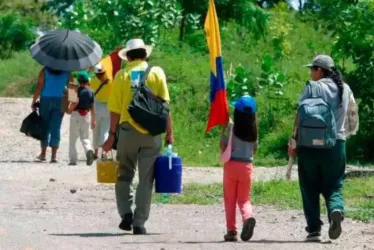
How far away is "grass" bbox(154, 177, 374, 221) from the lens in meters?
14.5

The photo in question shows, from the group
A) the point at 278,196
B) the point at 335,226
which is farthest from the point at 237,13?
the point at 335,226

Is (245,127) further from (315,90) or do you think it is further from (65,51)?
(65,51)

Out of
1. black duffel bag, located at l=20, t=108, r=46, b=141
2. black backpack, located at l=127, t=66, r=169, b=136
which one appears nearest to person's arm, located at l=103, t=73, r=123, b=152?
black backpack, located at l=127, t=66, r=169, b=136

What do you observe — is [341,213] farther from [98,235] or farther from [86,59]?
[86,59]

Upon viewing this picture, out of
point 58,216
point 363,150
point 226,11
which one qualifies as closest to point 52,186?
point 58,216

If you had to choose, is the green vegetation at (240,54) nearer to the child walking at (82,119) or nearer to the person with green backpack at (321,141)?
the child walking at (82,119)

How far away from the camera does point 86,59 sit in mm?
21453

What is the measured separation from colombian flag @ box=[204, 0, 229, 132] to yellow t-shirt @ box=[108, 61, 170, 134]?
61 centimetres

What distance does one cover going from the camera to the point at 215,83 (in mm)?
12680

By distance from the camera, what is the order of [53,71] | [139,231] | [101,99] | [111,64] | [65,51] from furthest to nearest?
[65,51], [53,71], [111,64], [101,99], [139,231]

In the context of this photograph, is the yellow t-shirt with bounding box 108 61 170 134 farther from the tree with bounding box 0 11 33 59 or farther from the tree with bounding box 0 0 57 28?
the tree with bounding box 0 0 57 28

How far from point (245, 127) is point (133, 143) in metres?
1.11

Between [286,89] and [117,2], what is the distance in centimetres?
661

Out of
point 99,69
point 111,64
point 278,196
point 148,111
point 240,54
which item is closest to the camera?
point 148,111
